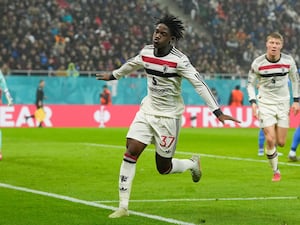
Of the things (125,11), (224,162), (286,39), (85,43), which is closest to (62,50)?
(85,43)

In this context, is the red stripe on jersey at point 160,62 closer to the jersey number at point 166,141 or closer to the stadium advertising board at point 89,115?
the jersey number at point 166,141

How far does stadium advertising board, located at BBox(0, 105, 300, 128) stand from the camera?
1380 inches

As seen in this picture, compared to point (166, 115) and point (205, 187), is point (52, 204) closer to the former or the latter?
A: point (166, 115)

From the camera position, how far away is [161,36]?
944cm

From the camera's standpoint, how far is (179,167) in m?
10.6

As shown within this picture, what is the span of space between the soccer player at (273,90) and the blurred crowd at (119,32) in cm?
2291

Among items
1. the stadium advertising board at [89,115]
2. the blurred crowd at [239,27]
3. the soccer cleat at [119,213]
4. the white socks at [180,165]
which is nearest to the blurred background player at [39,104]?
the stadium advertising board at [89,115]

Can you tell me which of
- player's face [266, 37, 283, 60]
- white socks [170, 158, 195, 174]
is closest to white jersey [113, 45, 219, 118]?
white socks [170, 158, 195, 174]

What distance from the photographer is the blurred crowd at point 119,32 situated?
38.3 m

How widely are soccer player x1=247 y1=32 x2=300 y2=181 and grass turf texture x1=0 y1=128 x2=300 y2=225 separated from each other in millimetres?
819

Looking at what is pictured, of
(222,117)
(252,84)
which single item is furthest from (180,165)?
(252,84)

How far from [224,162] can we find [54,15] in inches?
968

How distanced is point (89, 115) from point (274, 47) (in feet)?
74.9

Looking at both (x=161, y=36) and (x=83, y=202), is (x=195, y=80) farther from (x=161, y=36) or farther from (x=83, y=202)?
(x=83, y=202)
